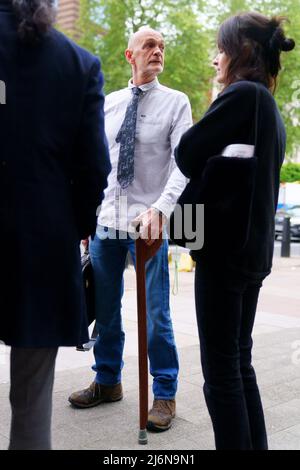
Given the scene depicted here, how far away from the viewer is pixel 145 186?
3072mm

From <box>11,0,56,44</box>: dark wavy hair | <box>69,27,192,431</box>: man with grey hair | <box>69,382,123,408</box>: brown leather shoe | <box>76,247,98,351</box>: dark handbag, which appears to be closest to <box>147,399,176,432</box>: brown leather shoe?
<box>69,27,192,431</box>: man with grey hair

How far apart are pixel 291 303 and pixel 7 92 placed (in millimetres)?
6159

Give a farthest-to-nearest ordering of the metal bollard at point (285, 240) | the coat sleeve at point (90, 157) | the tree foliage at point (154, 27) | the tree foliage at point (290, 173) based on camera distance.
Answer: the tree foliage at point (290, 173) → the tree foliage at point (154, 27) → the metal bollard at point (285, 240) → the coat sleeve at point (90, 157)

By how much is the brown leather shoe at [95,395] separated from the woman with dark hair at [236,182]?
1.13 metres

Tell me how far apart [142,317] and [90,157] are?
3.19 ft

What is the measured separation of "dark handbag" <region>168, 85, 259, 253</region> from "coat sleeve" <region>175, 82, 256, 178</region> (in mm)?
42

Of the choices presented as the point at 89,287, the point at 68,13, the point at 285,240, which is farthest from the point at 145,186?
the point at 68,13

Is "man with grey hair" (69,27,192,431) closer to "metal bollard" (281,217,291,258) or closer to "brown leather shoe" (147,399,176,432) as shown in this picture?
"brown leather shoe" (147,399,176,432)

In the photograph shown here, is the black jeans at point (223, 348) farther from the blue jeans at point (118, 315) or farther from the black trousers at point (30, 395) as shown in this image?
the blue jeans at point (118, 315)

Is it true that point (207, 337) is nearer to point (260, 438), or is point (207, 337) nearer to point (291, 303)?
point (260, 438)

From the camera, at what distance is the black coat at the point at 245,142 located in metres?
2.07

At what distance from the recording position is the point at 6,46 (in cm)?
176

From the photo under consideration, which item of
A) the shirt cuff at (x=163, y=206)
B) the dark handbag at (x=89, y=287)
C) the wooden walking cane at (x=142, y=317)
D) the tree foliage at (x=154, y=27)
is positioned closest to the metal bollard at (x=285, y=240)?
the tree foliage at (x=154, y=27)

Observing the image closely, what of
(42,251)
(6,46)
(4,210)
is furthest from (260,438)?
(6,46)
